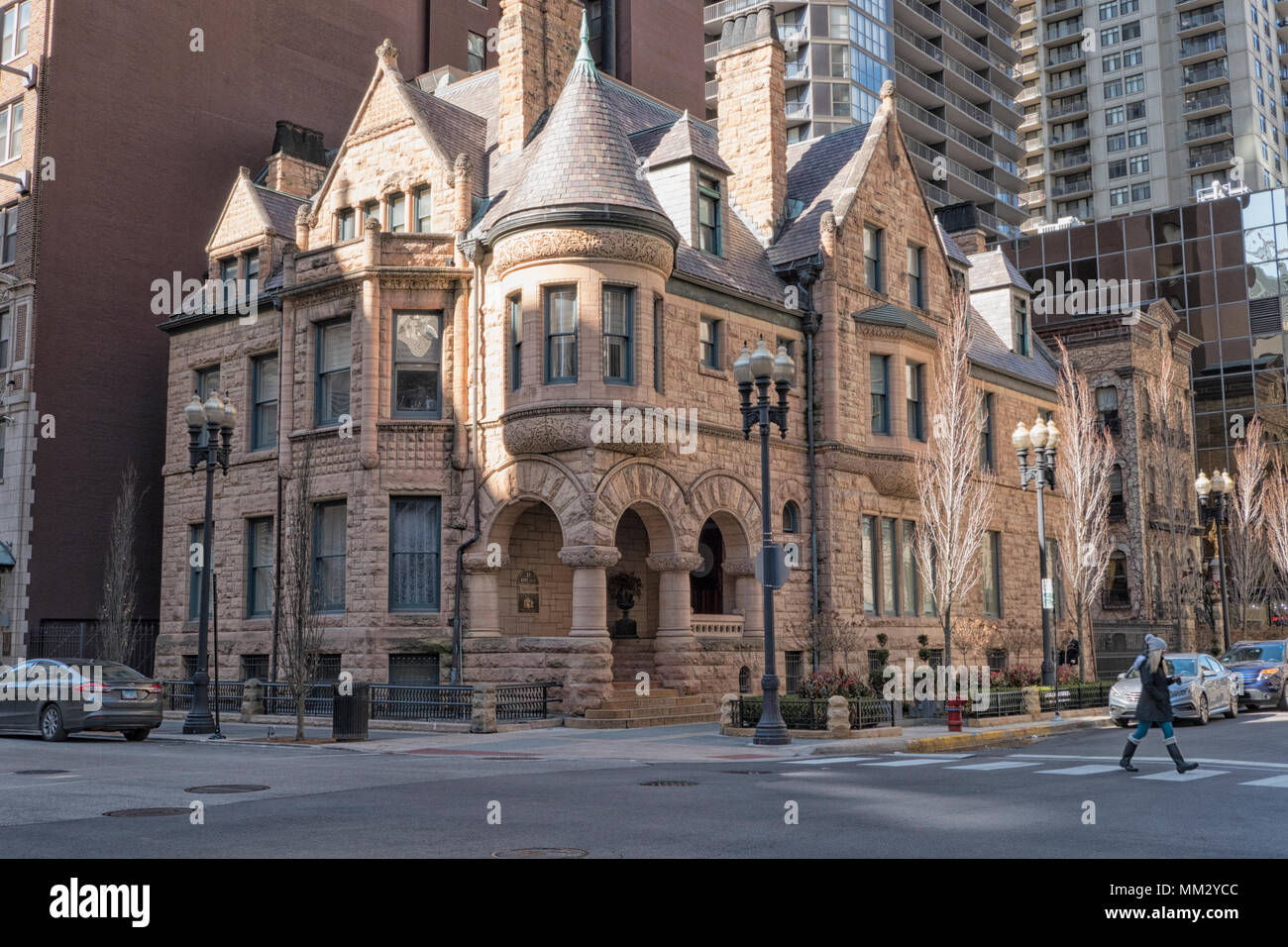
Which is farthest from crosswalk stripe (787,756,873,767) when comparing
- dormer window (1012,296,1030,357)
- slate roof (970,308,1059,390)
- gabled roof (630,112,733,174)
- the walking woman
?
dormer window (1012,296,1030,357)

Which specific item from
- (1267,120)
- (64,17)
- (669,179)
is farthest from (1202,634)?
(1267,120)

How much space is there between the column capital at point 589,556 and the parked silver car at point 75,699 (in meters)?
8.10

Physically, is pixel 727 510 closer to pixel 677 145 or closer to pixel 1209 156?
pixel 677 145

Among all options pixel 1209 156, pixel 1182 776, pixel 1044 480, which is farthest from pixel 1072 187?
pixel 1182 776

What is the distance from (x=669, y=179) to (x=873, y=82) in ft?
188

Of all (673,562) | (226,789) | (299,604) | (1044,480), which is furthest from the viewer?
(1044,480)

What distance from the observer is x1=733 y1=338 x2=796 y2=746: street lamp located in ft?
67.0

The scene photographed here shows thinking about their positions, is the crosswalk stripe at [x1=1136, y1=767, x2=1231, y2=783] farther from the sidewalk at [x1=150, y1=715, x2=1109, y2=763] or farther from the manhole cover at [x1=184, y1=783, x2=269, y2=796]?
the manhole cover at [x1=184, y1=783, x2=269, y2=796]

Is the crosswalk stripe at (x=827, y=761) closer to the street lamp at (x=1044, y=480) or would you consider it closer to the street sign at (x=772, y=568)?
the street sign at (x=772, y=568)

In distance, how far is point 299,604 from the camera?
2264cm

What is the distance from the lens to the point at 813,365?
31.3 meters

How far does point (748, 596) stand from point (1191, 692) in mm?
9772

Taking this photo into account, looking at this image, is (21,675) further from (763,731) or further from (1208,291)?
(1208,291)

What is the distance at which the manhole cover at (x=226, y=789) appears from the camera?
1316 centimetres
